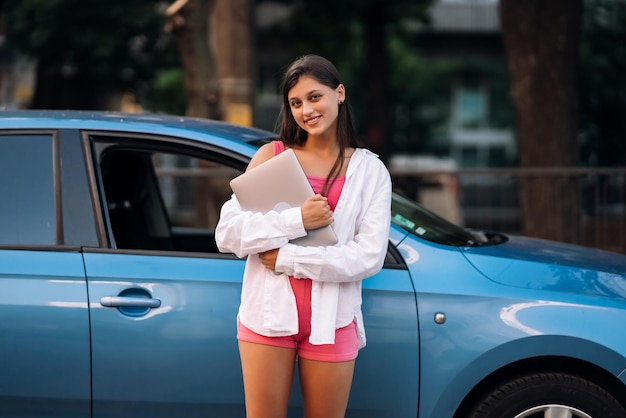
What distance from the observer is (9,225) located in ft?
11.8

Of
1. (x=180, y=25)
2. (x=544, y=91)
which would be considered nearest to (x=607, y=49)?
(x=544, y=91)

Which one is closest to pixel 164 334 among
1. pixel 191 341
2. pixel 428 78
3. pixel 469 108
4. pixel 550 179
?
pixel 191 341

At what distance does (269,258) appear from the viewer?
2.92m

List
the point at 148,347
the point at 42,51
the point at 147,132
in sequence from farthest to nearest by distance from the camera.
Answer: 1. the point at 42,51
2. the point at 147,132
3. the point at 148,347

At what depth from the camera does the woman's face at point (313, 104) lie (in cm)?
293

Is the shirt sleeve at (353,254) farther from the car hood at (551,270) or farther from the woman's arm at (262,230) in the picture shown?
the car hood at (551,270)

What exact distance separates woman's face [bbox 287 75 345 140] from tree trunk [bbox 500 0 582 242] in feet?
17.8

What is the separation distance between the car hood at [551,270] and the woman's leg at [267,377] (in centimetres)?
100

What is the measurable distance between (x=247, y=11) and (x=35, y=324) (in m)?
5.66

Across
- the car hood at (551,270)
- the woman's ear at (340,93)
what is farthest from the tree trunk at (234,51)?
the woman's ear at (340,93)

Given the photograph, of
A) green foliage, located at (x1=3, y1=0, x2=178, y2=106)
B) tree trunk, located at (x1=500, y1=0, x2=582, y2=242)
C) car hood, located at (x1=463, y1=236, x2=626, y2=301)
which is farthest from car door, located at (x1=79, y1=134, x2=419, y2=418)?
green foliage, located at (x1=3, y1=0, x2=178, y2=106)

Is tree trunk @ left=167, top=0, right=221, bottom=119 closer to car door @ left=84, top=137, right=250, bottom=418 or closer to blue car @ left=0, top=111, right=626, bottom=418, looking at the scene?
blue car @ left=0, top=111, right=626, bottom=418

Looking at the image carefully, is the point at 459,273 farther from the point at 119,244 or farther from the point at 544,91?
the point at 544,91

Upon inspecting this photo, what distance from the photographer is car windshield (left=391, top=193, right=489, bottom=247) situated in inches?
149
